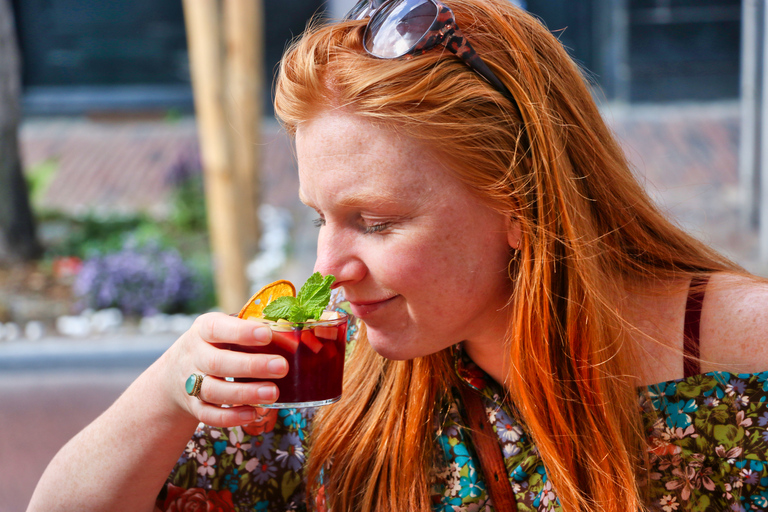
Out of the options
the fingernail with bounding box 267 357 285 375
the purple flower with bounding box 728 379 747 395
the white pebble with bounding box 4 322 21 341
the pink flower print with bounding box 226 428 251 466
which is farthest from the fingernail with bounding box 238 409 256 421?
the white pebble with bounding box 4 322 21 341

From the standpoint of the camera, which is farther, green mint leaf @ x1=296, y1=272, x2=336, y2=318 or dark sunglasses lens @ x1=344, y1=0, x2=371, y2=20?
dark sunglasses lens @ x1=344, y1=0, x2=371, y2=20

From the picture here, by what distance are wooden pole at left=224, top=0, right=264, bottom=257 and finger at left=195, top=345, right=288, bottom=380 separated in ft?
10.9

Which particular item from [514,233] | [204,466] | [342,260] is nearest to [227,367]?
[342,260]

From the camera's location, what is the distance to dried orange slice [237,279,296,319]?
59.5 inches

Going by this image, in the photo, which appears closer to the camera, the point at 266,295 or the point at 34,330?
the point at 266,295

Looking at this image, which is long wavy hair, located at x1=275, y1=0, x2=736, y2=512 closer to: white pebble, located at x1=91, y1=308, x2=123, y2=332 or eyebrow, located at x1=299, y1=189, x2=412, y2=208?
eyebrow, located at x1=299, y1=189, x2=412, y2=208

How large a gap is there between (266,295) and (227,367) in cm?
21

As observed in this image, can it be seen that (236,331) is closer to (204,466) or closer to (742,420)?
(204,466)

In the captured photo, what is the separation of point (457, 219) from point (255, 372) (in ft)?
1.57

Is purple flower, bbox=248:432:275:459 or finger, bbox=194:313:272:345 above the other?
finger, bbox=194:313:272:345

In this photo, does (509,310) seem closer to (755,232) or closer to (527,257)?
(527,257)

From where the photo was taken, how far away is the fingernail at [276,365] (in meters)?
1.36

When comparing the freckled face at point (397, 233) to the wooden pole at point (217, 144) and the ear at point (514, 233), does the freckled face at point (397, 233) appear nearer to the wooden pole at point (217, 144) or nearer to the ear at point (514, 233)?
the ear at point (514, 233)

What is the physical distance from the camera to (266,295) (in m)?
1.53
